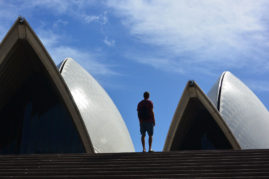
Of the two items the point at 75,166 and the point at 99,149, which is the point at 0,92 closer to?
the point at 99,149

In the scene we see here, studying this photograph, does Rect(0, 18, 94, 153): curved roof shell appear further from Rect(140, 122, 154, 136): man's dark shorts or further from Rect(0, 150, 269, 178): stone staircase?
Rect(0, 150, 269, 178): stone staircase

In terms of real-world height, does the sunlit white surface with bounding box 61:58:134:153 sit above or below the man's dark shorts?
above

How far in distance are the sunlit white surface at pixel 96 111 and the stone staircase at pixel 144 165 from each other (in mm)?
6233

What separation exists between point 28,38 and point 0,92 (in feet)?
6.81

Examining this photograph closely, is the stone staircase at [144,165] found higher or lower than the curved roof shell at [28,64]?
lower

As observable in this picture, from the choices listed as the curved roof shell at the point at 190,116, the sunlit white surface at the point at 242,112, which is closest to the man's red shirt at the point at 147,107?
the curved roof shell at the point at 190,116

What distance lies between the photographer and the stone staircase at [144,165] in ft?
15.8

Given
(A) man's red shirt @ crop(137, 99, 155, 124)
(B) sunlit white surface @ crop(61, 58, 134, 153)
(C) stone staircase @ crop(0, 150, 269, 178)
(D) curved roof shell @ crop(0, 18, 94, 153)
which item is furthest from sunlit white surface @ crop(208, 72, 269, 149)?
(C) stone staircase @ crop(0, 150, 269, 178)

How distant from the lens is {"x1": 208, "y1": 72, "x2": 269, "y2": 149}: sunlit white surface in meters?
14.8

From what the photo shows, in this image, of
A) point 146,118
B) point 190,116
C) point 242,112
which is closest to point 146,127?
point 146,118

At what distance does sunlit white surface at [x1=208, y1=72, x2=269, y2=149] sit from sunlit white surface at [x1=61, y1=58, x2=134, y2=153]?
4049mm

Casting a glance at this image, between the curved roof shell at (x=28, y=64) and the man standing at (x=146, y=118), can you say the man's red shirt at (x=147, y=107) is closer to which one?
the man standing at (x=146, y=118)

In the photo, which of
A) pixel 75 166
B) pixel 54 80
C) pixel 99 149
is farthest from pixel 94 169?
pixel 99 149

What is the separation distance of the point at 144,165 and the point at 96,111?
829 centimetres
